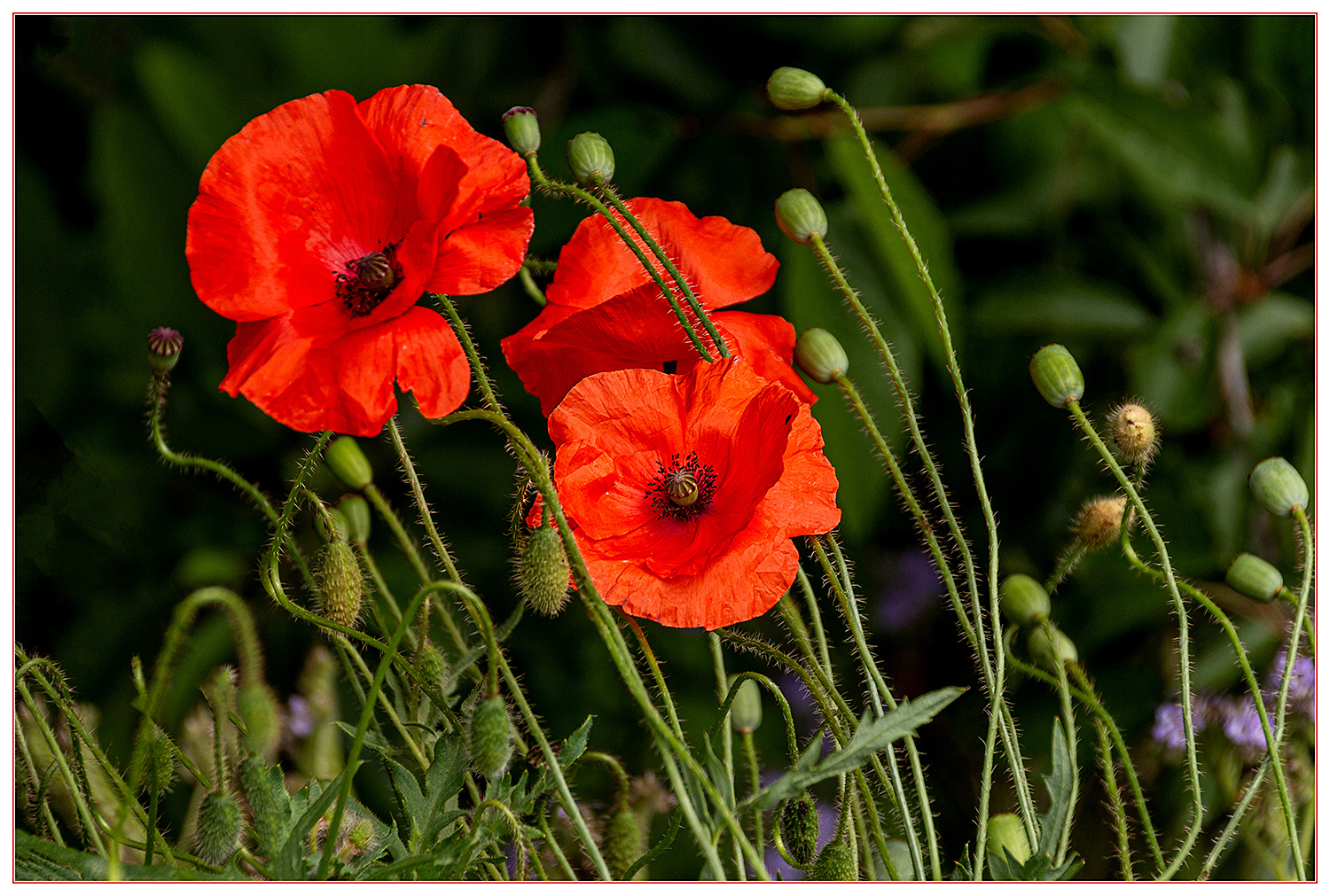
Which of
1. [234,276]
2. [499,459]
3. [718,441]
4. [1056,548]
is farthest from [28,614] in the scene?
[1056,548]

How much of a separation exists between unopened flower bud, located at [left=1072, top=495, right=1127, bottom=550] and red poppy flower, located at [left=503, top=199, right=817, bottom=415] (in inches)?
4.7

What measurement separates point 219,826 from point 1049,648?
0.95 ft

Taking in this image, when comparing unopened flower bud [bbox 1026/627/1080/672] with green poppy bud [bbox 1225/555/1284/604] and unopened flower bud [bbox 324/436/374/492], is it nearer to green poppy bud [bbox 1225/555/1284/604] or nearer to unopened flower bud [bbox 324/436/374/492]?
green poppy bud [bbox 1225/555/1284/604]

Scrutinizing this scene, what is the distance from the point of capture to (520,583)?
1.24ft

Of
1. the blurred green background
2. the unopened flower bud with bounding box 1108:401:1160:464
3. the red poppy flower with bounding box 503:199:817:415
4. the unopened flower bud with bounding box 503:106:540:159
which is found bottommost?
the blurred green background

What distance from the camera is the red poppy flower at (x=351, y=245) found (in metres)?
0.36

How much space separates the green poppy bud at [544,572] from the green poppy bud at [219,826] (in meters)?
0.11

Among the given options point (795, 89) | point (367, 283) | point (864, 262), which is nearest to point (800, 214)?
point (795, 89)

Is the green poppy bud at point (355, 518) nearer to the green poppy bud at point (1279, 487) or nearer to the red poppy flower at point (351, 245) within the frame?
the red poppy flower at point (351, 245)

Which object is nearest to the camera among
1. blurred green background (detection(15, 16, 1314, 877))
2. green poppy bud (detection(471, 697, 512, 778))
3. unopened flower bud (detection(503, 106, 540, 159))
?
green poppy bud (detection(471, 697, 512, 778))

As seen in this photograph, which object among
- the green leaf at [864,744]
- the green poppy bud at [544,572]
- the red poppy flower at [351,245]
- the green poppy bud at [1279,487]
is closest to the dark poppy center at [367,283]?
the red poppy flower at [351,245]

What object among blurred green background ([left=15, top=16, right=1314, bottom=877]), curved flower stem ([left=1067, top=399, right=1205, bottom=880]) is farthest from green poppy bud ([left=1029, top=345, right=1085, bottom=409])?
blurred green background ([left=15, top=16, right=1314, bottom=877])

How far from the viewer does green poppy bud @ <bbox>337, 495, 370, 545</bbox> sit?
1.45 feet

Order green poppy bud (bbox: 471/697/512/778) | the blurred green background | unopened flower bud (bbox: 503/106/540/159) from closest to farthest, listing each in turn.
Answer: green poppy bud (bbox: 471/697/512/778), unopened flower bud (bbox: 503/106/540/159), the blurred green background
